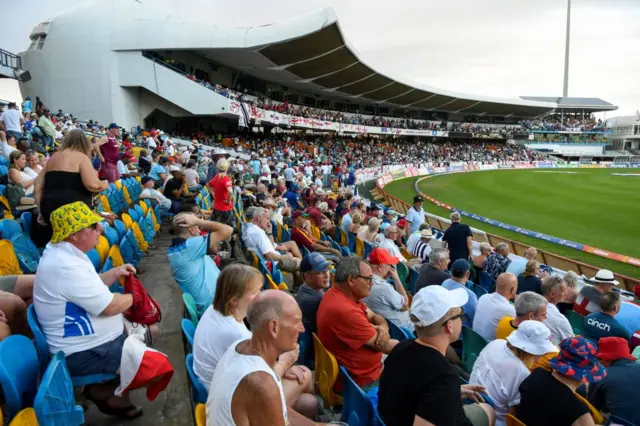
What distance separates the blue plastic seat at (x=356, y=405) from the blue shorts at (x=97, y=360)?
147 centimetres

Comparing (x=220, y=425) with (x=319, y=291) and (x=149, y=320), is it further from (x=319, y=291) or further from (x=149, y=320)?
→ (x=319, y=291)

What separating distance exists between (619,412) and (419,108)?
67173mm

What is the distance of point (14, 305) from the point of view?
3.09 meters

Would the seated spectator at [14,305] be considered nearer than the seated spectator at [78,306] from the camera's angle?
No

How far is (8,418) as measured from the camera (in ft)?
8.45

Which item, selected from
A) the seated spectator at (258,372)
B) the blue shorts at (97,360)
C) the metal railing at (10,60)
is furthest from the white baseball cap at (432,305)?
the metal railing at (10,60)

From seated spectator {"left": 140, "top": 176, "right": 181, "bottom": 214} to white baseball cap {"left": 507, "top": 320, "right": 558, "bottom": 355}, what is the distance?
24.1ft

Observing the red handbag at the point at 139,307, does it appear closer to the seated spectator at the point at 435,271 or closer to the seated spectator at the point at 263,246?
the seated spectator at the point at 263,246

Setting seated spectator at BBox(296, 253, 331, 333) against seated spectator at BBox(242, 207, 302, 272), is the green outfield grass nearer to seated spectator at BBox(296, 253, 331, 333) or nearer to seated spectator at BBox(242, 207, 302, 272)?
seated spectator at BBox(242, 207, 302, 272)

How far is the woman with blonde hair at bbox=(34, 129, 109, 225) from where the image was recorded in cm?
452

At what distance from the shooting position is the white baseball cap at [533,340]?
3.00 m

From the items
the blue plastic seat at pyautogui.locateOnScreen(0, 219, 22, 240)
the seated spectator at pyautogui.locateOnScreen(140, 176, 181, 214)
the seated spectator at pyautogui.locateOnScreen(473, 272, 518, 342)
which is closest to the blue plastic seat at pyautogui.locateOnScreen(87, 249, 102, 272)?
the blue plastic seat at pyautogui.locateOnScreen(0, 219, 22, 240)

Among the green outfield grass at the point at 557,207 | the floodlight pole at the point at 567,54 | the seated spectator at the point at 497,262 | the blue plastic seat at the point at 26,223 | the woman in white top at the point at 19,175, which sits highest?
the floodlight pole at the point at 567,54

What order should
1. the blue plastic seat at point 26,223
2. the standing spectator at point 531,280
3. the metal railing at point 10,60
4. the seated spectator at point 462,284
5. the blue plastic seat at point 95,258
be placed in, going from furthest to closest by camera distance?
the metal railing at point 10,60 → the standing spectator at point 531,280 → the blue plastic seat at point 26,223 → the seated spectator at point 462,284 → the blue plastic seat at point 95,258
